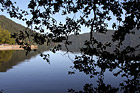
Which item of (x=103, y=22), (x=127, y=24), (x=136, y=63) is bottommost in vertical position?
(x=136, y=63)

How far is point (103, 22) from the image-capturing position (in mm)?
6617

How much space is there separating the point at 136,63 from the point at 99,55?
123 centimetres

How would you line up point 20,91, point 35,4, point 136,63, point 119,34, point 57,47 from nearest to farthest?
point 136,63, point 119,34, point 35,4, point 57,47, point 20,91

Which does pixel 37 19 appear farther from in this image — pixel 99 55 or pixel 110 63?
pixel 110 63

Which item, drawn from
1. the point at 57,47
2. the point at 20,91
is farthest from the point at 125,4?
the point at 20,91

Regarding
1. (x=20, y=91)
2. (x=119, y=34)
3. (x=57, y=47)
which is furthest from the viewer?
(x=20, y=91)

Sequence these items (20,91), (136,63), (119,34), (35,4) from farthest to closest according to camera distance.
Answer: (20,91), (35,4), (119,34), (136,63)

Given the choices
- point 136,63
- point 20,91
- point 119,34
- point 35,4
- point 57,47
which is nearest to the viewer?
point 136,63

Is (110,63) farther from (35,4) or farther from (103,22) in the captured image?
(35,4)

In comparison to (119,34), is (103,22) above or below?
above

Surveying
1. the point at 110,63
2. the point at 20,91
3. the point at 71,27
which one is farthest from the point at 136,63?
the point at 20,91

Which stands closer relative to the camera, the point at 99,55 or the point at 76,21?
the point at 99,55

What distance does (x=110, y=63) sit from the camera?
597 cm

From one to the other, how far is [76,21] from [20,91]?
20059 millimetres
